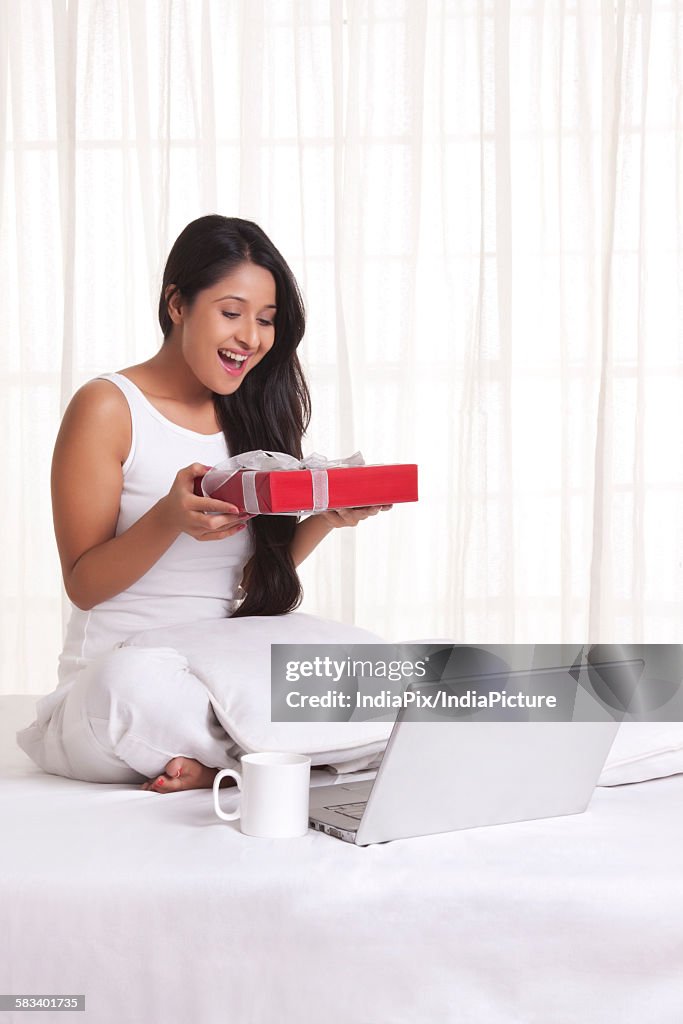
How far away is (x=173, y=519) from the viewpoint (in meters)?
1.35

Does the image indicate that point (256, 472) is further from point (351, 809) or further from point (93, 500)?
point (351, 809)

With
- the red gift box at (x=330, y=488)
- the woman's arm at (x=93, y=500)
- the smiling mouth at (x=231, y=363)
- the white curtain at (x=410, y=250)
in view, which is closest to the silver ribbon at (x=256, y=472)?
the red gift box at (x=330, y=488)

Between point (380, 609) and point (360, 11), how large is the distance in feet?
4.88

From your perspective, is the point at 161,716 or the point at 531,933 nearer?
the point at 531,933

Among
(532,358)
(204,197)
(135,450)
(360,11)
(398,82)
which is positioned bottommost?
(135,450)

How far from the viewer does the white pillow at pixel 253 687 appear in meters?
1.17

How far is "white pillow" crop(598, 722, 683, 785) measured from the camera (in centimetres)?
123

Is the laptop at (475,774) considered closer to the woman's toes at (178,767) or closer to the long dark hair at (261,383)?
the woman's toes at (178,767)

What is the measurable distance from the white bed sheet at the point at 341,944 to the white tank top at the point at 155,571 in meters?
0.56

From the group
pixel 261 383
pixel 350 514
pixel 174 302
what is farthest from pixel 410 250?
pixel 350 514

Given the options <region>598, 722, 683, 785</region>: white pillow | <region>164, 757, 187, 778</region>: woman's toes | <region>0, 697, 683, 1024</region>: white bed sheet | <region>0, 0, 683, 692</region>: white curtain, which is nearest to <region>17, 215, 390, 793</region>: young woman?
<region>164, 757, 187, 778</region>: woman's toes

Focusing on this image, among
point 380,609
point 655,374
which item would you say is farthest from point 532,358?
point 380,609

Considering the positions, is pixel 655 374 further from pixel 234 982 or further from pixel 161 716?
pixel 234 982

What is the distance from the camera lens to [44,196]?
2771mm
